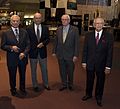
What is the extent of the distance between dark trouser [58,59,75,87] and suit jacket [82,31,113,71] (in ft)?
2.59

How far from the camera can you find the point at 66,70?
22.1 feet

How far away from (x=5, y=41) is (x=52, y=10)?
457 inches

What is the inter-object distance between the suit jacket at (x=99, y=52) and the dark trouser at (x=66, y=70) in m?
0.79

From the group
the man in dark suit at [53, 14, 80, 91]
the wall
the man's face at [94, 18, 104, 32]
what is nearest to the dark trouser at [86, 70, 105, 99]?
the man in dark suit at [53, 14, 80, 91]

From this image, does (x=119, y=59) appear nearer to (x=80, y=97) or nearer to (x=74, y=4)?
(x=80, y=97)

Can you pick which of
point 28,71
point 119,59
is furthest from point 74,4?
point 28,71

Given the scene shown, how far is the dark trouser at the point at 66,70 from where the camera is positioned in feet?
21.6

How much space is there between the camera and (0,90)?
21.9ft

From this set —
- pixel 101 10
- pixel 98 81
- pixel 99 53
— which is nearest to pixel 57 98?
pixel 98 81

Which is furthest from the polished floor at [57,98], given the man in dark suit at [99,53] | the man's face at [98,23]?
the man's face at [98,23]

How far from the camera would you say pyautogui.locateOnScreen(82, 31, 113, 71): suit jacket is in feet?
18.4

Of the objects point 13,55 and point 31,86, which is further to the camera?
point 31,86

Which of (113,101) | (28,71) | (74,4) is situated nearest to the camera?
(113,101)

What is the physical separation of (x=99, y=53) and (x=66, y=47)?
3.28 ft
